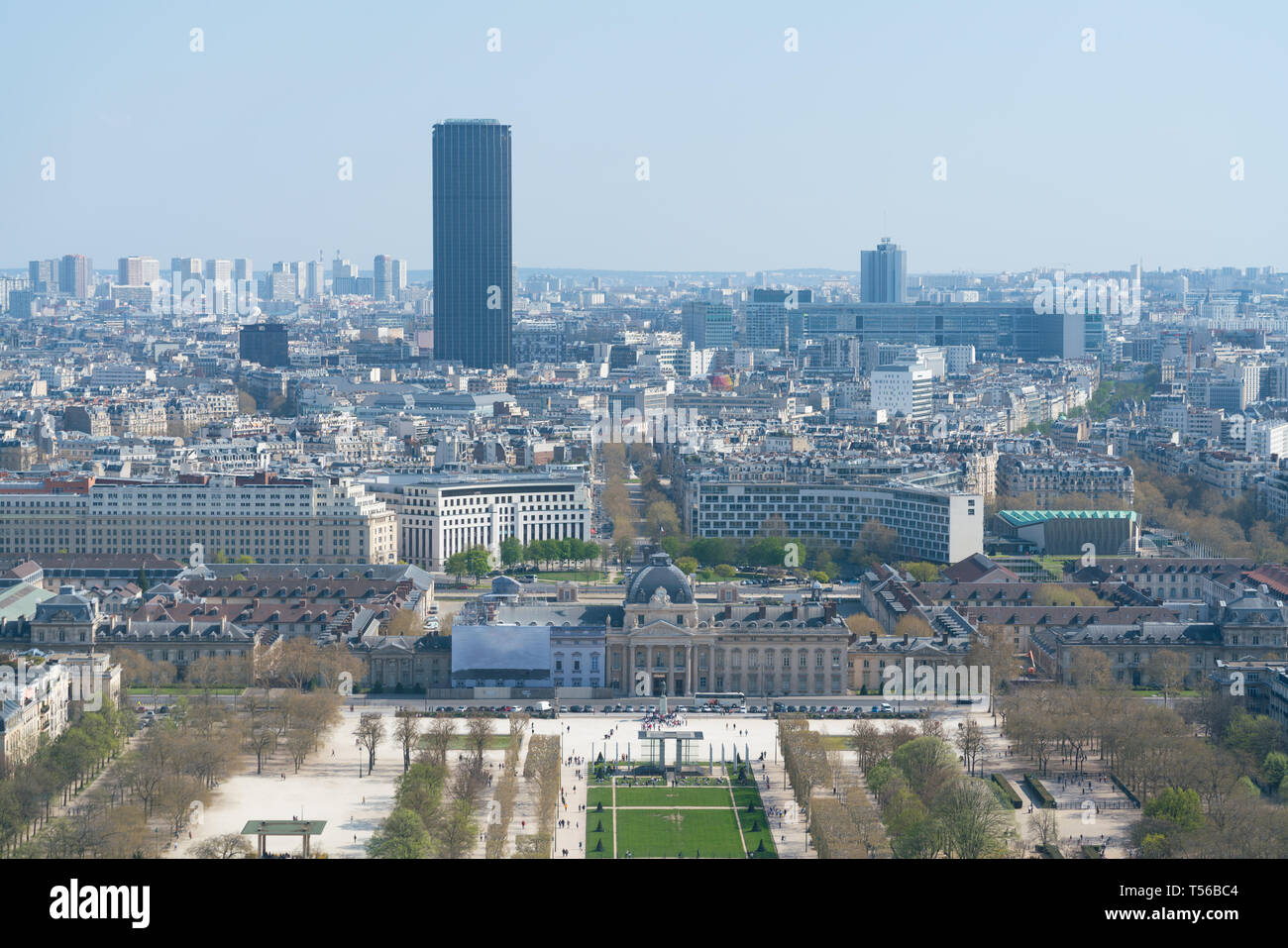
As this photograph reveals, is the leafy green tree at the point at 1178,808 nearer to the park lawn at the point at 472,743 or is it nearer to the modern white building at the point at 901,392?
the park lawn at the point at 472,743

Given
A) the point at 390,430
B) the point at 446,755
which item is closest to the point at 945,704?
the point at 446,755

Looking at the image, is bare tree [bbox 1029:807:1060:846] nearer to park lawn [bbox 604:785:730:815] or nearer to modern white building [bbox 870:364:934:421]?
park lawn [bbox 604:785:730:815]

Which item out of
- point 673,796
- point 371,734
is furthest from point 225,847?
point 371,734

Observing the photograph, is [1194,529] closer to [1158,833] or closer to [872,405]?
[1158,833]

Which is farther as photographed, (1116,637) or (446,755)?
(1116,637)

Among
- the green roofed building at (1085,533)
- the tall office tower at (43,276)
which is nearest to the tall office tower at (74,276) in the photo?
the tall office tower at (43,276)

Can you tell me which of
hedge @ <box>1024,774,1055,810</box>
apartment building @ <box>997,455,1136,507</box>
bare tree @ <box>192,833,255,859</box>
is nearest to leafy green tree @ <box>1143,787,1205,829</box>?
hedge @ <box>1024,774,1055,810</box>
